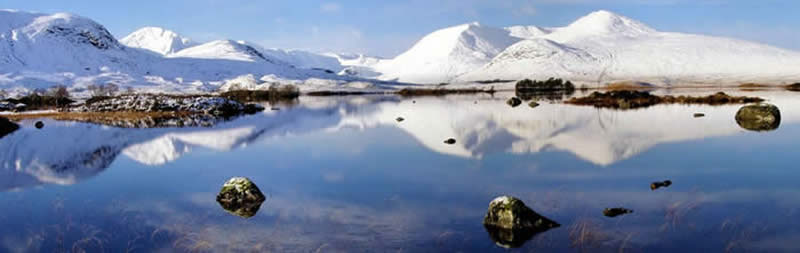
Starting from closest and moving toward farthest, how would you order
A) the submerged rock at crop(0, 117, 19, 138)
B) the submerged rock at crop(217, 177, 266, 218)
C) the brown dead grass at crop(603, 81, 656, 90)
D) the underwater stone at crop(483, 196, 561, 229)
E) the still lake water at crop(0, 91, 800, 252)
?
the still lake water at crop(0, 91, 800, 252) → the underwater stone at crop(483, 196, 561, 229) → the submerged rock at crop(217, 177, 266, 218) → the submerged rock at crop(0, 117, 19, 138) → the brown dead grass at crop(603, 81, 656, 90)

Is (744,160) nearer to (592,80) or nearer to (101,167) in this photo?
(101,167)

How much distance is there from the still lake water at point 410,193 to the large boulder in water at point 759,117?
8.02ft

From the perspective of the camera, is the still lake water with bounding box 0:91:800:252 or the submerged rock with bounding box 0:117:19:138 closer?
the still lake water with bounding box 0:91:800:252

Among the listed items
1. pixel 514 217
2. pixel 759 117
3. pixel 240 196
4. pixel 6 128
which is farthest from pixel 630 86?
pixel 514 217

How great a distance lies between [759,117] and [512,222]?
89.6ft

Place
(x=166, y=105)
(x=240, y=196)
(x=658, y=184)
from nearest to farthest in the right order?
(x=240, y=196)
(x=658, y=184)
(x=166, y=105)

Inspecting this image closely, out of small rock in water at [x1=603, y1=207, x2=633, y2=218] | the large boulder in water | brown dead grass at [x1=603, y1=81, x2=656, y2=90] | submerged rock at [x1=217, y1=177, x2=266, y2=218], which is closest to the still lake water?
small rock in water at [x1=603, y1=207, x2=633, y2=218]

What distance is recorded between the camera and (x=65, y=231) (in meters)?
10.7

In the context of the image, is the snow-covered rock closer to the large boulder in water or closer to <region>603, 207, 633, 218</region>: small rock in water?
the large boulder in water

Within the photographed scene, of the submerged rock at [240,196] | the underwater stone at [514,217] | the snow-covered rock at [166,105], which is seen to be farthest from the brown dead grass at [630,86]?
the underwater stone at [514,217]

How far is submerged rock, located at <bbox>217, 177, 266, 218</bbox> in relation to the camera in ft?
40.9

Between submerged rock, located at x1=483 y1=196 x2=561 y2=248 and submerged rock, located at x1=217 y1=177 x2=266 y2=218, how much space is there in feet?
17.6

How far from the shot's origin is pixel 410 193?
13.3 meters

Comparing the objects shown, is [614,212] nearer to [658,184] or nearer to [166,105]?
[658,184]
